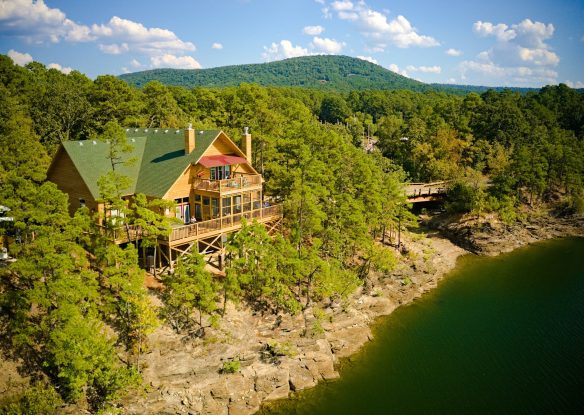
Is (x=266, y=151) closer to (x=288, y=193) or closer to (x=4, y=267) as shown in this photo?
(x=288, y=193)

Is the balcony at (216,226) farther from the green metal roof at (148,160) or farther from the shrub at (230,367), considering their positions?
the shrub at (230,367)

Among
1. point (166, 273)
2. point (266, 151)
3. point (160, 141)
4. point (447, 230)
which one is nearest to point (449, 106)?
point (447, 230)

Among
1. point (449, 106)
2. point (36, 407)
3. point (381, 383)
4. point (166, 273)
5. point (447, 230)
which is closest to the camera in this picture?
point (36, 407)

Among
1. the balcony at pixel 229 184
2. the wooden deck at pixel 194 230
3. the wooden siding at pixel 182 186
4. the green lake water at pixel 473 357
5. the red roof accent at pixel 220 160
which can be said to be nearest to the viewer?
the green lake water at pixel 473 357

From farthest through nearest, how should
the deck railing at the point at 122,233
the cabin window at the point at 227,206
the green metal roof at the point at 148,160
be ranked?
the cabin window at the point at 227,206 < the green metal roof at the point at 148,160 < the deck railing at the point at 122,233

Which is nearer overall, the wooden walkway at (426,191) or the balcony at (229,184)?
the balcony at (229,184)

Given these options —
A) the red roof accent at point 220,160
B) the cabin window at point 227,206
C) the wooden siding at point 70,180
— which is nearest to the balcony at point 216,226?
the cabin window at point 227,206

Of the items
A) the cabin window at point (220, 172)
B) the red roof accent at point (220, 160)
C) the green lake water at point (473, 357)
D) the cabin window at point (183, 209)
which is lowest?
the green lake water at point (473, 357)
